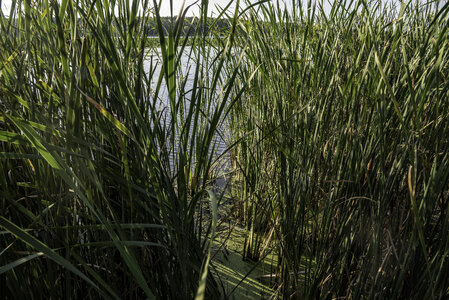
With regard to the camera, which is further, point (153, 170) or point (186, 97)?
point (186, 97)

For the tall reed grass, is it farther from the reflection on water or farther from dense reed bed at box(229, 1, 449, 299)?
dense reed bed at box(229, 1, 449, 299)

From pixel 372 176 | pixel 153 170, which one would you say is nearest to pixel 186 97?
pixel 372 176

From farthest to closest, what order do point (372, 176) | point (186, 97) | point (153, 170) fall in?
point (186, 97)
point (372, 176)
point (153, 170)

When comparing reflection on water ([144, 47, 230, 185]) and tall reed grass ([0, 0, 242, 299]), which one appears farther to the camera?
reflection on water ([144, 47, 230, 185])

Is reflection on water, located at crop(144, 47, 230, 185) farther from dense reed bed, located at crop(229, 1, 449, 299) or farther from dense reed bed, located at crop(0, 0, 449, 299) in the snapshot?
dense reed bed, located at crop(229, 1, 449, 299)

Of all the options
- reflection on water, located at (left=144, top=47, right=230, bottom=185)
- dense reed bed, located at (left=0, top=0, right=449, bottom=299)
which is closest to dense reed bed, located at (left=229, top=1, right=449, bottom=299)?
dense reed bed, located at (left=0, top=0, right=449, bottom=299)

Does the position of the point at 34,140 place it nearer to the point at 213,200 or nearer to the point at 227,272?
the point at 213,200

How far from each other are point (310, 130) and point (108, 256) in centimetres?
69

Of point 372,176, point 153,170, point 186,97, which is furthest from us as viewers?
point 186,97

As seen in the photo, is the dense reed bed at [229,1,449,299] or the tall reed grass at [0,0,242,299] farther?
the dense reed bed at [229,1,449,299]

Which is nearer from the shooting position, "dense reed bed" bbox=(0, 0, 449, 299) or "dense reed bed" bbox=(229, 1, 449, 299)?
"dense reed bed" bbox=(0, 0, 449, 299)

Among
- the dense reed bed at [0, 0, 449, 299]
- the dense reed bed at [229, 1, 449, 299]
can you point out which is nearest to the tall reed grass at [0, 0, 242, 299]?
the dense reed bed at [0, 0, 449, 299]

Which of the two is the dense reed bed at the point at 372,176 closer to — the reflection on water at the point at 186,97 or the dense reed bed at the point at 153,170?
the dense reed bed at the point at 153,170

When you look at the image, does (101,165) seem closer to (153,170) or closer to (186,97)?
(153,170)
